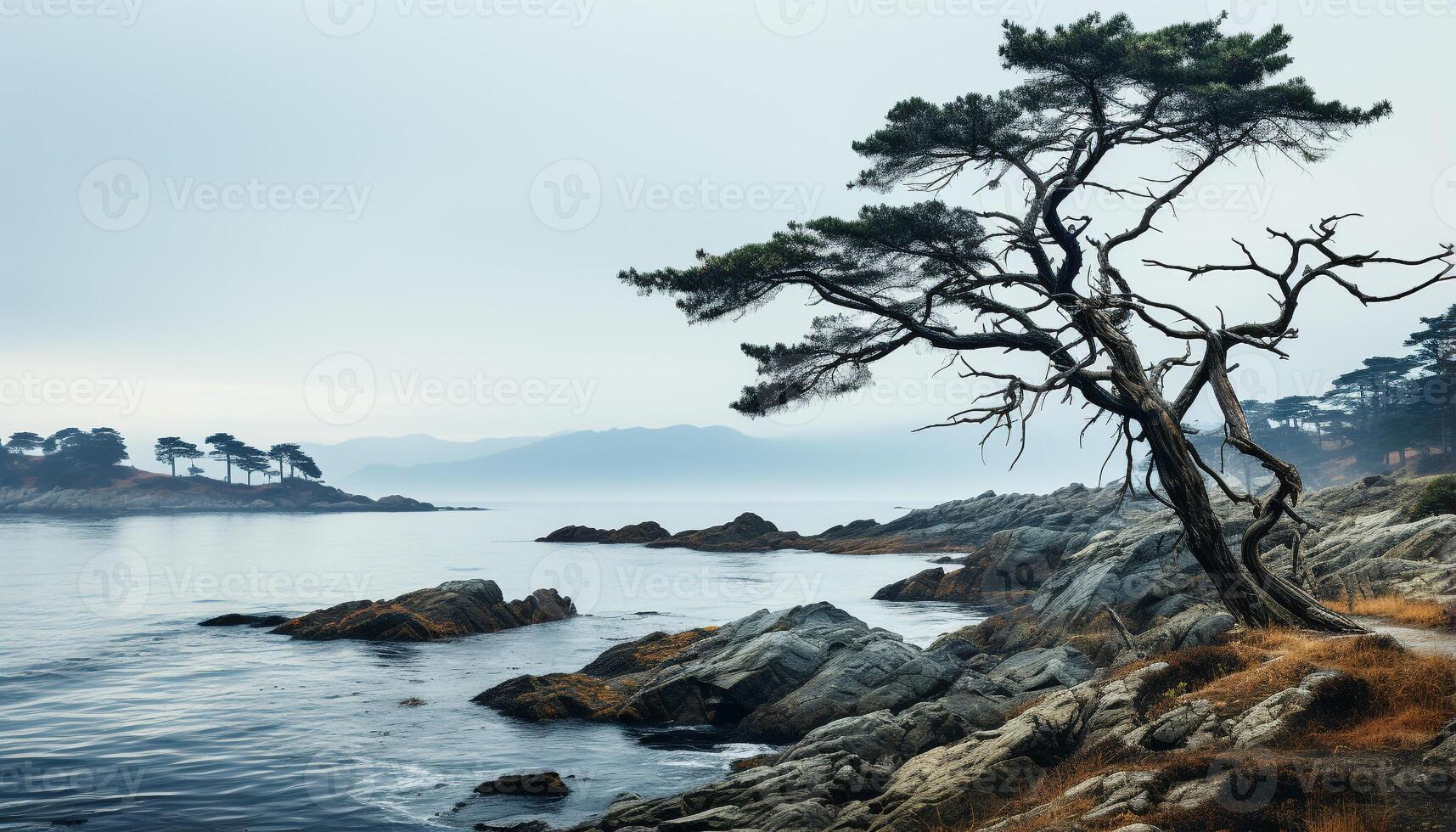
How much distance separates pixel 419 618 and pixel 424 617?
1.56 feet

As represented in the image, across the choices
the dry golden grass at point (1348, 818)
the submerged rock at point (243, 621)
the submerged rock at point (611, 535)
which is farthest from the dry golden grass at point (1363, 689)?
the submerged rock at point (611, 535)

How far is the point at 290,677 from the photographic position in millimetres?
25844

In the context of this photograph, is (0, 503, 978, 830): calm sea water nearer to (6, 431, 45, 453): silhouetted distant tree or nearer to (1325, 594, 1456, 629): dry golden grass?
(1325, 594, 1456, 629): dry golden grass

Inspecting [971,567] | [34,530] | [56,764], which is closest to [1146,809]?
[56,764]

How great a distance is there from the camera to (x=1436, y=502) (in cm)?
2562

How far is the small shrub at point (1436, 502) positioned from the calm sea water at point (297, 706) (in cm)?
1519

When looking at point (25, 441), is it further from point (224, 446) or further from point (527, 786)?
point (527, 786)

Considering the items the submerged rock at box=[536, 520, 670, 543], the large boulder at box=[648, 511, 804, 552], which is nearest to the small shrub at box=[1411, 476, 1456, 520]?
the large boulder at box=[648, 511, 804, 552]

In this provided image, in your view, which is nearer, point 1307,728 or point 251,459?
point 1307,728

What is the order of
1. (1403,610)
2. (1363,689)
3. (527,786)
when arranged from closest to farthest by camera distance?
(1363,689) < (527,786) < (1403,610)

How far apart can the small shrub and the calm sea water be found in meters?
15.2

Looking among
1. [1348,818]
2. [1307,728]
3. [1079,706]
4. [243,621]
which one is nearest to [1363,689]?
[1307,728]

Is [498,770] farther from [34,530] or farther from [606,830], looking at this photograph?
[34,530]

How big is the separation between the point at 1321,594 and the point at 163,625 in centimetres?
4152
